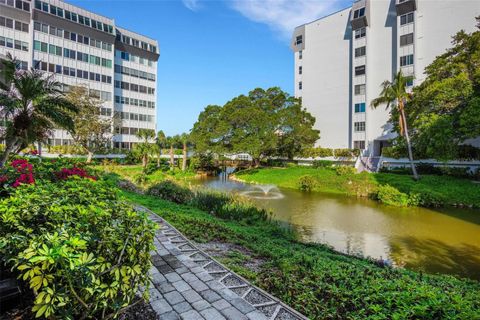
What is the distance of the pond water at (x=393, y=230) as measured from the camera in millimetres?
9336

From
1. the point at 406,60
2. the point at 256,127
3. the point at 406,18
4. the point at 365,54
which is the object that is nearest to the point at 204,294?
the point at 256,127

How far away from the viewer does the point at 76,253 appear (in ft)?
8.32

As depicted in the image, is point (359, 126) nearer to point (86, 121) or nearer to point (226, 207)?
point (226, 207)

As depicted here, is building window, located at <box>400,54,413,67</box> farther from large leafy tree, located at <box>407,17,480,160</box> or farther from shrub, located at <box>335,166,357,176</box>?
shrub, located at <box>335,166,357,176</box>

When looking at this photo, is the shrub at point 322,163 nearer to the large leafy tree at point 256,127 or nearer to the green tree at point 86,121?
the large leafy tree at point 256,127

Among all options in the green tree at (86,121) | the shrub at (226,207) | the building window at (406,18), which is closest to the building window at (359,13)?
the building window at (406,18)

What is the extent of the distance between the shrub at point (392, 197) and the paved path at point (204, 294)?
56.7ft

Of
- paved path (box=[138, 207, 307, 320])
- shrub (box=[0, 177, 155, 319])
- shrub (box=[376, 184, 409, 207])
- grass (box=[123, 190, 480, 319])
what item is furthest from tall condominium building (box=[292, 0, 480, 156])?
shrub (box=[0, 177, 155, 319])

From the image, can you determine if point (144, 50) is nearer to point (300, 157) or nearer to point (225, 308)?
point (300, 157)

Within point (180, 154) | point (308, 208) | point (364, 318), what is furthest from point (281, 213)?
point (180, 154)

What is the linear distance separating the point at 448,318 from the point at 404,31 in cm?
3673

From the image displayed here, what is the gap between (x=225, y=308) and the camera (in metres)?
4.02

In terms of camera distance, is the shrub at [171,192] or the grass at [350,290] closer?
the grass at [350,290]

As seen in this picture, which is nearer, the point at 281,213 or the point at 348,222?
the point at 348,222
